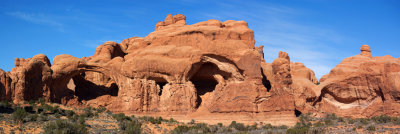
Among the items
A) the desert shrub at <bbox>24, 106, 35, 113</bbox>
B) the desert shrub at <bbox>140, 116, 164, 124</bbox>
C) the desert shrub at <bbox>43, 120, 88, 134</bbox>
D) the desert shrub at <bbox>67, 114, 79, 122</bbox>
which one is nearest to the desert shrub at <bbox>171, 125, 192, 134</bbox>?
the desert shrub at <bbox>140, 116, 164, 124</bbox>

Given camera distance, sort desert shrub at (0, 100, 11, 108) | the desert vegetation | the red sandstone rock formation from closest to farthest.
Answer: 1. the desert vegetation
2. desert shrub at (0, 100, 11, 108)
3. the red sandstone rock formation

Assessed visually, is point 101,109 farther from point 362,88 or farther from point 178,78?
point 362,88

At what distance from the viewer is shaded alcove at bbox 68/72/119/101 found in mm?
42719

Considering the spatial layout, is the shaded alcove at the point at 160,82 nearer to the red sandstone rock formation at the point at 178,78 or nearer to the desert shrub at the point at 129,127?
the red sandstone rock formation at the point at 178,78

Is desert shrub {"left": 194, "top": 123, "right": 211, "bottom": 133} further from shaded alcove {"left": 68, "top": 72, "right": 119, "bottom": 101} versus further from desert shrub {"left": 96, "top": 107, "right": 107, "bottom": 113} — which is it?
shaded alcove {"left": 68, "top": 72, "right": 119, "bottom": 101}

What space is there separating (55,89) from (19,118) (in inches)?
422

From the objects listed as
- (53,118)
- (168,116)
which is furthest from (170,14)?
(53,118)

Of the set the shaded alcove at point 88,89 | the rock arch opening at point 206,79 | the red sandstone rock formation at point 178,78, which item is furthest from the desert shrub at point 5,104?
the rock arch opening at point 206,79

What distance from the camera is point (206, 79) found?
44.4 m

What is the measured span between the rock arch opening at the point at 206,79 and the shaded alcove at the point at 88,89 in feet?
26.4

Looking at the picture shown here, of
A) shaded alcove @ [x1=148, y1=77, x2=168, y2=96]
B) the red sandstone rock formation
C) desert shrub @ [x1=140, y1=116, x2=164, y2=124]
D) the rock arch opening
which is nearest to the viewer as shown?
desert shrub @ [x1=140, y1=116, x2=164, y2=124]

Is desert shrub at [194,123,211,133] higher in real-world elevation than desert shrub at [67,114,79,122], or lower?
lower

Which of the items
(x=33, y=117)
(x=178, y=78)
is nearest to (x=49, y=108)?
(x=33, y=117)

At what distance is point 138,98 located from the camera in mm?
40156
